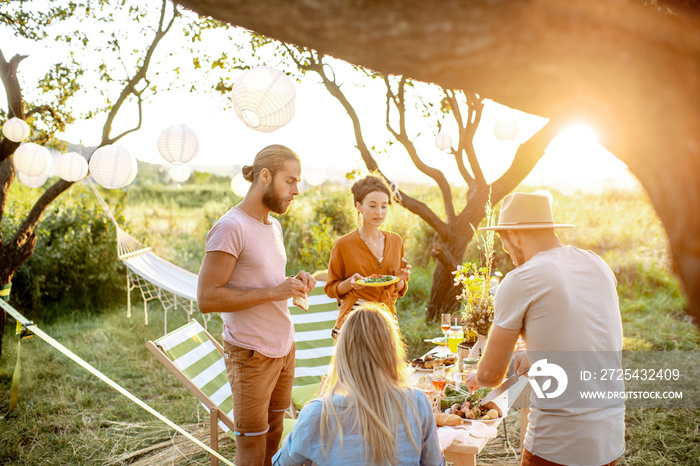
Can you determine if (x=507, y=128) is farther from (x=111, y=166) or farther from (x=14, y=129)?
(x=14, y=129)

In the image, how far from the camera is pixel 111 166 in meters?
4.62

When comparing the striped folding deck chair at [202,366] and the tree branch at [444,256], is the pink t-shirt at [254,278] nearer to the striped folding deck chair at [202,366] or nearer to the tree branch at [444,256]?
the striped folding deck chair at [202,366]

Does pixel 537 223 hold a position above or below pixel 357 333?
above

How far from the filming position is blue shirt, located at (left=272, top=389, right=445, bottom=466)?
4.95ft

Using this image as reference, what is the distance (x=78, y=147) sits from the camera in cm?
579

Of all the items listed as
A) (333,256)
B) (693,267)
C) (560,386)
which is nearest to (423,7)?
(693,267)

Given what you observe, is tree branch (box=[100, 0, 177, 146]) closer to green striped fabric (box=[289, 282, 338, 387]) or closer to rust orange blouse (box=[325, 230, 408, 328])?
green striped fabric (box=[289, 282, 338, 387])

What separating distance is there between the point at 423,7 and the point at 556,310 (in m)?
1.10

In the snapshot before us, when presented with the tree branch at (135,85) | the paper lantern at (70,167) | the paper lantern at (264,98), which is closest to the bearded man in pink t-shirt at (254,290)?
the paper lantern at (264,98)

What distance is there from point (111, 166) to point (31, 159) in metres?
0.69

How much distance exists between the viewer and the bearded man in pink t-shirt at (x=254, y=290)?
211 centimetres

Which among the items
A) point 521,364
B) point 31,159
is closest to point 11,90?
point 31,159

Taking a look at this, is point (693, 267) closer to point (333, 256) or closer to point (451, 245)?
point (333, 256)

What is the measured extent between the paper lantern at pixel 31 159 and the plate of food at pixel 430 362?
373 cm
